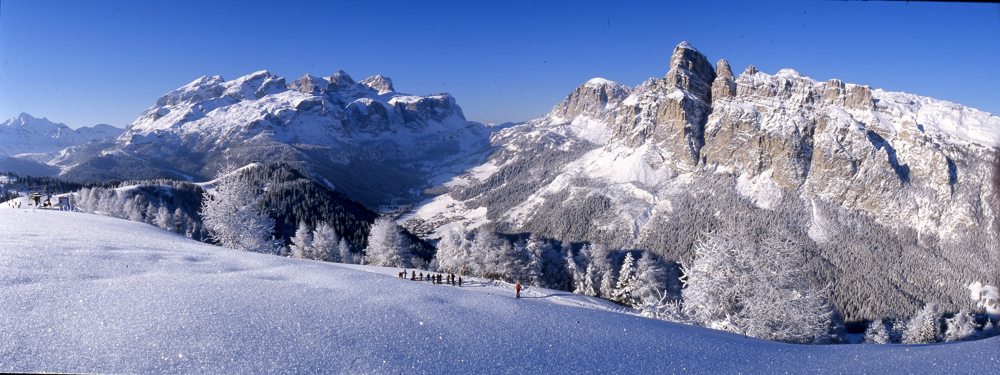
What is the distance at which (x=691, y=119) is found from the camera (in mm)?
184000

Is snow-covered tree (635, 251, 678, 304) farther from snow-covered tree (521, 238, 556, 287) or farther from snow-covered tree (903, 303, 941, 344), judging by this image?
snow-covered tree (903, 303, 941, 344)

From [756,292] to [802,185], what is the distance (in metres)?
167

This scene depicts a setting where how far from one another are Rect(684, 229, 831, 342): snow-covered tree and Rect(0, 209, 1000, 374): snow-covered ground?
9.00 m

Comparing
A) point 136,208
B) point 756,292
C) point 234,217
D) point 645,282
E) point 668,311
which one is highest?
point 234,217

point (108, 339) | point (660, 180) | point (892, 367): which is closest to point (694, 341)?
point (892, 367)

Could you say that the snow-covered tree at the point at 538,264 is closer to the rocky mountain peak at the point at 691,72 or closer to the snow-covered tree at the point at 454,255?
the snow-covered tree at the point at 454,255

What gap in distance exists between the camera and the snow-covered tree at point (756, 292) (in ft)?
52.3

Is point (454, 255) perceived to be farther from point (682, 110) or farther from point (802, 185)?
point (682, 110)

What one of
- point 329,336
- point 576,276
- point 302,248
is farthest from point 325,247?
point 329,336

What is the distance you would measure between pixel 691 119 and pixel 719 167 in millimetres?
26194

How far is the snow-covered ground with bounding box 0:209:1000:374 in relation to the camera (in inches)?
236

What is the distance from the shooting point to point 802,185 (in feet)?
510

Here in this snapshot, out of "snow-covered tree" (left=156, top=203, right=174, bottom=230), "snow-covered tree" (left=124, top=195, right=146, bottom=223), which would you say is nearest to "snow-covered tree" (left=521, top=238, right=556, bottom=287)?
"snow-covered tree" (left=156, top=203, right=174, bottom=230)

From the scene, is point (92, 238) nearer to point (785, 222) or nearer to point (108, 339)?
point (108, 339)
